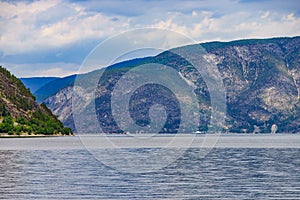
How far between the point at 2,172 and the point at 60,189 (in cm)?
2295

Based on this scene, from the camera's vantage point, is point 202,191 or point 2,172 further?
point 2,172

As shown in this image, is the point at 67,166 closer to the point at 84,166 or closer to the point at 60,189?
the point at 84,166

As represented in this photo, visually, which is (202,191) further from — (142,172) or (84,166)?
(84,166)

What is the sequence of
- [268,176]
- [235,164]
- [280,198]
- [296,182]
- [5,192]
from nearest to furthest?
[280,198]
[5,192]
[296,182]
[268,176]
[235,164]

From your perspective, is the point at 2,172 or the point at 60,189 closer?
the point at 60,189

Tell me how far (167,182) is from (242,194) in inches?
553

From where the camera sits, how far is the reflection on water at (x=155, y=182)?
69.5 metres

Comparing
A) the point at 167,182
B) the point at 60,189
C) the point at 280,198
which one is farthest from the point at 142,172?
the point at 280,198

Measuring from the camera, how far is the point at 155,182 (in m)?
81.4

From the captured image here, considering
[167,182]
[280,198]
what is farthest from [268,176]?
[280,198]

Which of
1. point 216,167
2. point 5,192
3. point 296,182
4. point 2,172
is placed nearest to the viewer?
point 5,192

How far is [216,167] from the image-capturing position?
10412 cm

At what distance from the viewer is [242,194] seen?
6938 cm

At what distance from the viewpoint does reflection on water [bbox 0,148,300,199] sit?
6950 cm
